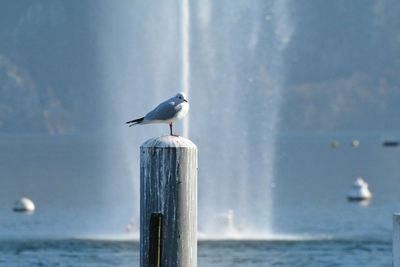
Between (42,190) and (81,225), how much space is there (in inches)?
1444

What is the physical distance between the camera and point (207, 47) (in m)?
58.2

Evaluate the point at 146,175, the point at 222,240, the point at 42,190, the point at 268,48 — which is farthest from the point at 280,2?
the point at 146,175

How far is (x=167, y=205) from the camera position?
7980 mm

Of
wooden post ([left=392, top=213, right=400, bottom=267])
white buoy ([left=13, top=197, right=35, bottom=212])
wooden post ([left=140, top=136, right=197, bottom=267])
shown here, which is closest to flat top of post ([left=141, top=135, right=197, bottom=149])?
wooden post ([left=140, top=136, right=197, bottom=267])

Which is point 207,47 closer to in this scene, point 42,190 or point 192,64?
point 192,64

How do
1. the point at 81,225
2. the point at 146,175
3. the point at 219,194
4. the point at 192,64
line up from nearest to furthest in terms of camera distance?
the point at 146,175 < the point at 81,225 < the point at 219,194 < the point at 192,64

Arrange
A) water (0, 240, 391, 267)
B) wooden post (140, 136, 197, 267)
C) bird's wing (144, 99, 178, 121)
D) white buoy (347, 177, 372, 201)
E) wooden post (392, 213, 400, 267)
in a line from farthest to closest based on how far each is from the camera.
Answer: white buoy (347, 177, 372, 201) < water (0, 240, 391, 267) < bird's wing (144, 99, 178, 121) < wooden post (392, 213, 400, 267) < wooden post (140, 136, 197, 267)

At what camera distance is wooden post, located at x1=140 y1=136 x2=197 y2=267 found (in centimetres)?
797

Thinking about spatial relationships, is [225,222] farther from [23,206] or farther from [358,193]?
[358,193]

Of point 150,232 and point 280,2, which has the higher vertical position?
point 280,2

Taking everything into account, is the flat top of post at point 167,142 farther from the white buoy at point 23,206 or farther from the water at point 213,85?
the white buoy at point 23,206

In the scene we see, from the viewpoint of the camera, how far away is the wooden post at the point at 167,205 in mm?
7969

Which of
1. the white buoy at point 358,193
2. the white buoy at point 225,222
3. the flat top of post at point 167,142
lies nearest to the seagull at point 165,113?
the flat top of post at point 167,142

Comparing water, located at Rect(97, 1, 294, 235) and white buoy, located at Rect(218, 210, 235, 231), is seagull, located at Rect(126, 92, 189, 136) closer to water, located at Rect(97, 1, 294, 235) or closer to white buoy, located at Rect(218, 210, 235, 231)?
white buoy, located at Rect(218, 210, 235, 231)
